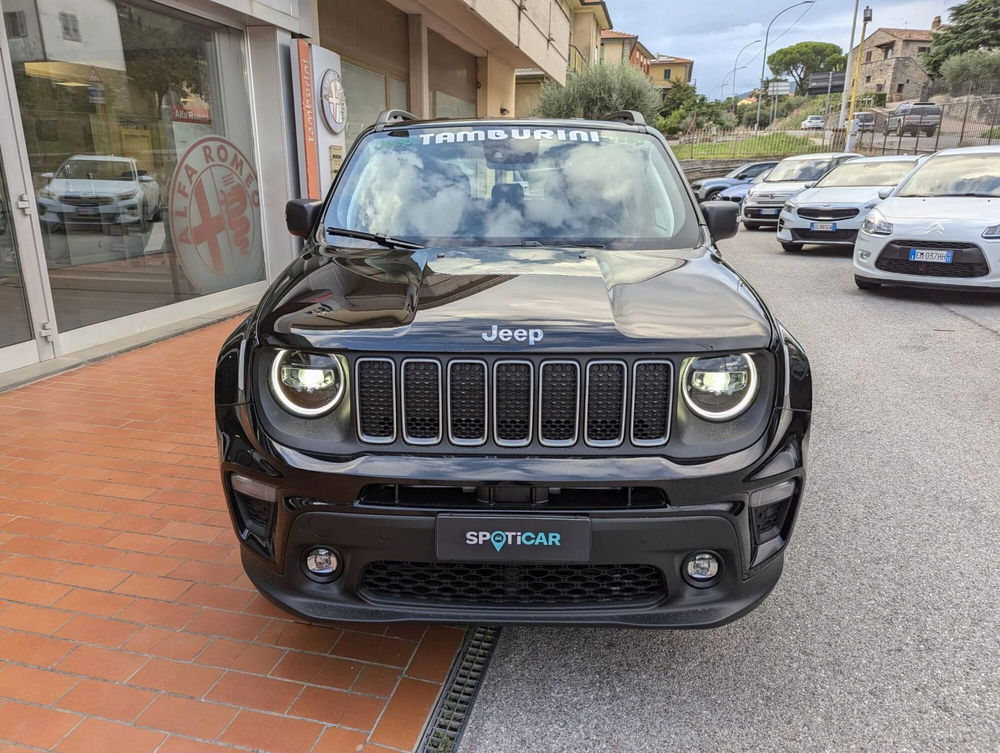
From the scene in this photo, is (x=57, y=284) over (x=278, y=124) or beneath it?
beneath

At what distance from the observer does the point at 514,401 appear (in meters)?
2.13

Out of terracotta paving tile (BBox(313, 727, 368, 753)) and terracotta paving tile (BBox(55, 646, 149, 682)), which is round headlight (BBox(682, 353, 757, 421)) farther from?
terracotta paving tile (BBox(55, 646, 149, 682))

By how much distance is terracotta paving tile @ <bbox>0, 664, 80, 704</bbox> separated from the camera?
2.39 meters

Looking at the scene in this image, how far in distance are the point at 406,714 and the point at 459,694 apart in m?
0.19

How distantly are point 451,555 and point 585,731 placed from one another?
0.74 meters

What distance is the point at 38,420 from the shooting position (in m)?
4.84

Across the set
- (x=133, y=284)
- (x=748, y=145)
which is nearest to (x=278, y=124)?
(x=133, y=284)

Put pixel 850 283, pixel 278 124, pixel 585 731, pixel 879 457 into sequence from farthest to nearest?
pixel 850 283 → pixel 278 124 → pixel 879 457 → pixel 585 731

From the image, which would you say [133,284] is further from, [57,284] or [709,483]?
[709,483]

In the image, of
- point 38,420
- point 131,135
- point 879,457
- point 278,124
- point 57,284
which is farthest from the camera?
point 278,124

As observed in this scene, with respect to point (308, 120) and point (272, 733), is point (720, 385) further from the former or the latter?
point (308, 120)

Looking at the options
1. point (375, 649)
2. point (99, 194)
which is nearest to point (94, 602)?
point (375, 649)

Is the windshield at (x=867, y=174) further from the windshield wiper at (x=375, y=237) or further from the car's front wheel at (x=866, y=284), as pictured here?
the windshield wiper at (x=375, y=237)

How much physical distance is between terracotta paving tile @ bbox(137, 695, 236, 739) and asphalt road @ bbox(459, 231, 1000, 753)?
Answer: 0.76 metres
